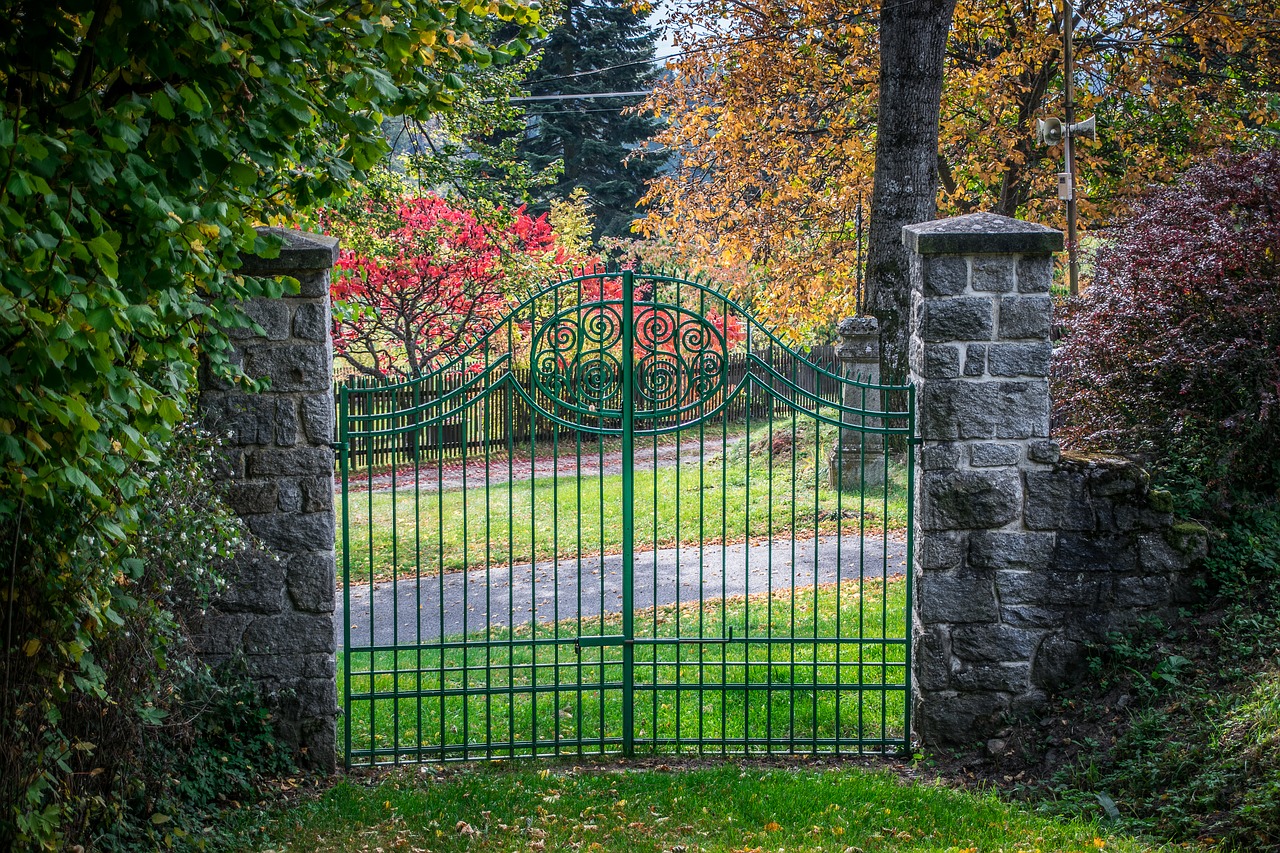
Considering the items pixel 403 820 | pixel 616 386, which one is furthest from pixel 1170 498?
pixel 403 820

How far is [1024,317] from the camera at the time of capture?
4984 millimetres

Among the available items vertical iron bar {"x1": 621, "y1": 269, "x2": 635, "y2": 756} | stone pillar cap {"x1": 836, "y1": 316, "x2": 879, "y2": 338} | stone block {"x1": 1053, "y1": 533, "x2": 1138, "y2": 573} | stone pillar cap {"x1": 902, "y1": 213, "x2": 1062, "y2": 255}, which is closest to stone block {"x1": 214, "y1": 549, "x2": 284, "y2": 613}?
vertical iron bar {"x1": 621, "y1": 269, "x2": 635, "y2": 756}

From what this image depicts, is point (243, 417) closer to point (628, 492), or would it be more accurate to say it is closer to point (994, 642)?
point (628, 492)

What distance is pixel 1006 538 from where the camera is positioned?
5105 mm

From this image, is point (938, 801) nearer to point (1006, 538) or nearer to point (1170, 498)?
point (1006, 538)

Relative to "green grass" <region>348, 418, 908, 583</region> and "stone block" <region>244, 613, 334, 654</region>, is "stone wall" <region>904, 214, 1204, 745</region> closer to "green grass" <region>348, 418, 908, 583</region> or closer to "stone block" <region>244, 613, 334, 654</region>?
"stone block" <region>244, 613, 334, 654</region>

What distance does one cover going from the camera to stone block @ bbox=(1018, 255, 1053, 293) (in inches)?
195

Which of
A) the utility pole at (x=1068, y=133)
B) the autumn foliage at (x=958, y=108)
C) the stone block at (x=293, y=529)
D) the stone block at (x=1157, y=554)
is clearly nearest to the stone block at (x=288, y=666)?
the stone block at (x=293, y=529)

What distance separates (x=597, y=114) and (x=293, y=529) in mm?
23333

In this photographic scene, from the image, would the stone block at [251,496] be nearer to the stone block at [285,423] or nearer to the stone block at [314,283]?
the stone block at [285,423]

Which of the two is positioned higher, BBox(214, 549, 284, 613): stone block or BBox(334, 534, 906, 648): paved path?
BBox(214, 549, 284, 613): stone block

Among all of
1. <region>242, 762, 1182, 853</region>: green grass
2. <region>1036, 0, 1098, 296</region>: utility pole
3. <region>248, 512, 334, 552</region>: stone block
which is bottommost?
<region>242, 762, 1182, 853</region>: green grass

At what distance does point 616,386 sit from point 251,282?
2.10 meters

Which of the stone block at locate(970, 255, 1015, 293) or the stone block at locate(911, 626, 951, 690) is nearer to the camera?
the stone block at locate(970, 255, 1015, 293)
